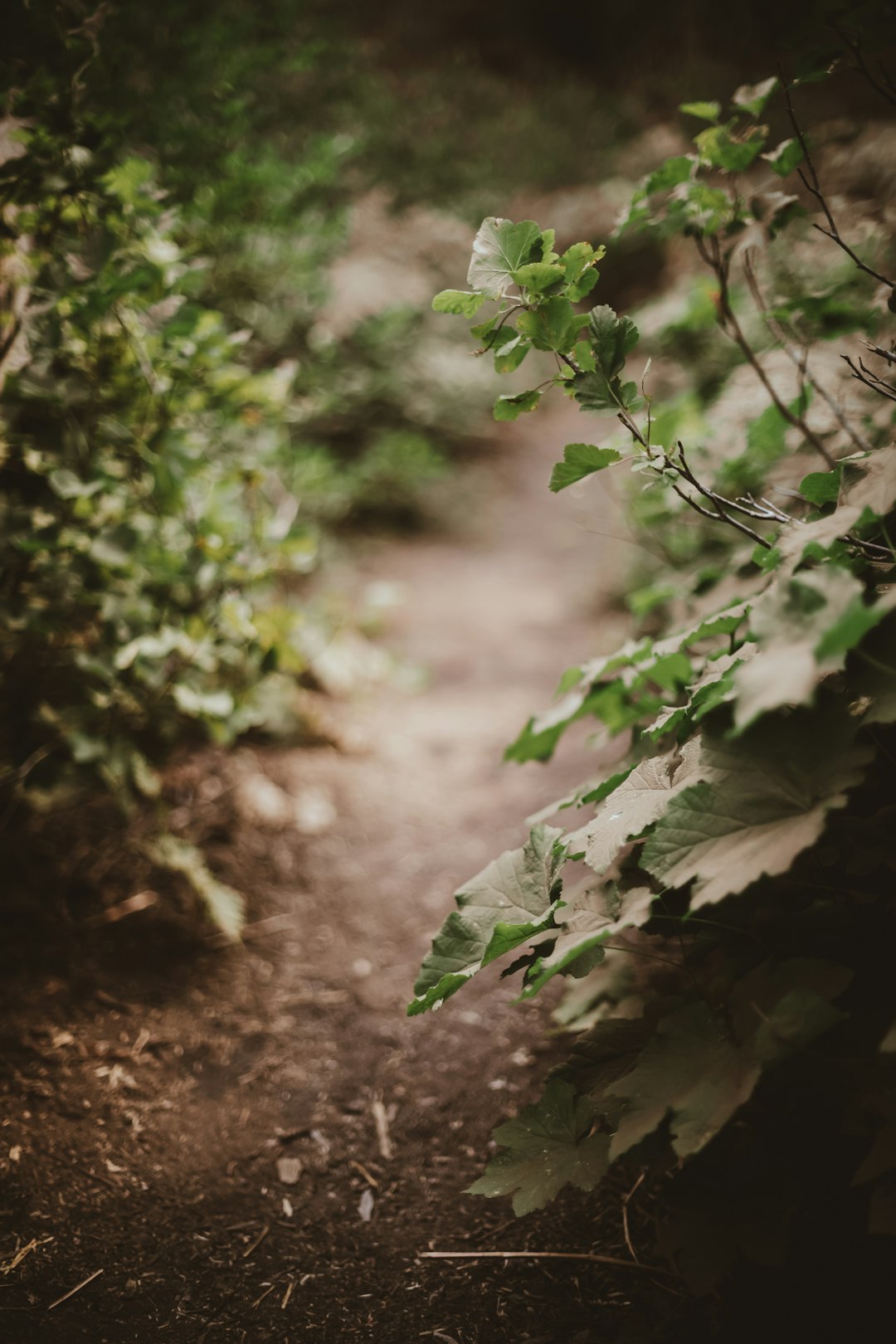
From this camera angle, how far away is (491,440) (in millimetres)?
5750

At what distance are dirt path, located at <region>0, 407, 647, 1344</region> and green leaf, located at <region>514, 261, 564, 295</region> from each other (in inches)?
65.9

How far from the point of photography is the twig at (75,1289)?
127cm

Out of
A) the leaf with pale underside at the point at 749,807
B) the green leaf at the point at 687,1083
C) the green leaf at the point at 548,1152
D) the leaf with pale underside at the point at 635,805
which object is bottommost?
the green leaf at the point at 548,1152

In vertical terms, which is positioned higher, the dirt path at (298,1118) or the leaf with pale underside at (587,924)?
the leaf with pale underside at (587,924)

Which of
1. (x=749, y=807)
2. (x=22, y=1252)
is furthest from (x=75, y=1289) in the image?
(x=749, y=807)

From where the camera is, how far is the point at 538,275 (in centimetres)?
117

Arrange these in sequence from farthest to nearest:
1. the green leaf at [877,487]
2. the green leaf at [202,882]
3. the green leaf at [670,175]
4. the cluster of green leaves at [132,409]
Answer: the green leaf at [202,882] → the cluster of green leaves at [132,409] → the green leaf at [670,175] → the green leaf at [877,487]

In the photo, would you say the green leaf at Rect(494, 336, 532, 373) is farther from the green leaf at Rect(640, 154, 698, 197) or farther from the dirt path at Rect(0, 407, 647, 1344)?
the dirt path at Rect(0, 407, 647, 1344)

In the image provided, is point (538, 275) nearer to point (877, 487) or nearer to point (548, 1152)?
point (877, 487)

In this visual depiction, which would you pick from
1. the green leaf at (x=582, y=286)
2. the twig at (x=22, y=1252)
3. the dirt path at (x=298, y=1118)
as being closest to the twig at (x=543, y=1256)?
the dirt path at (x=298, y=1118)

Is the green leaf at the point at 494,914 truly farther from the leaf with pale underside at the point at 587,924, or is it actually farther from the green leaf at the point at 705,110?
the green leaf at the point at 705,110

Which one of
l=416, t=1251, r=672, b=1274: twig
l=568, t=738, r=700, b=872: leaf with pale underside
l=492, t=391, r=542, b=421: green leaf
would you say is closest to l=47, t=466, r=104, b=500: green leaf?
l=492, t=391, r=542, b=421: green leaf

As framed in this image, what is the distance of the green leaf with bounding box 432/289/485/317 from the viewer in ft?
3.95

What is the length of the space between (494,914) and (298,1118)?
2.95 feet
